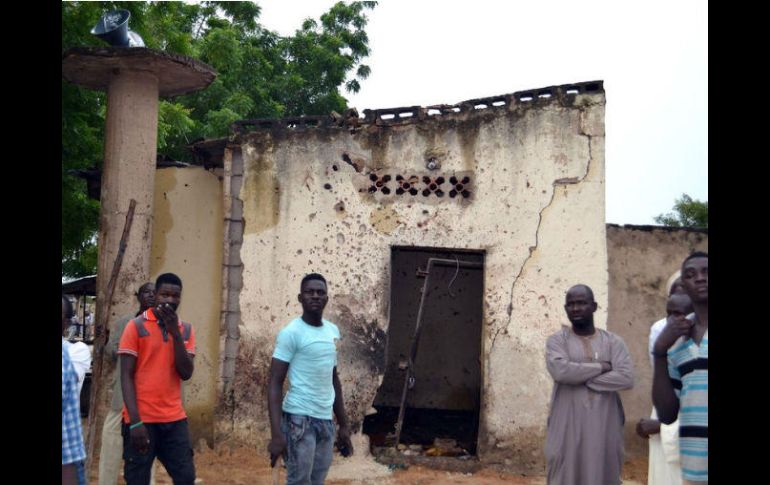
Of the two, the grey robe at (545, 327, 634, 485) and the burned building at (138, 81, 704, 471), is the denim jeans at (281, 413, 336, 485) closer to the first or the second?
the grey robe at (545, 327, 634, 485)

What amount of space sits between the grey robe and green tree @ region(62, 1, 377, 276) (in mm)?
7362

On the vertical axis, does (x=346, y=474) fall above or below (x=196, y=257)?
below

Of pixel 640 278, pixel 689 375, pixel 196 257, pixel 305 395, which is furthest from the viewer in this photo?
pixel 640 278

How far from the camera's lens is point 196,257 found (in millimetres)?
8852

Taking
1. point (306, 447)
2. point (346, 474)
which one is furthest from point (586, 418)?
point (346, 474)

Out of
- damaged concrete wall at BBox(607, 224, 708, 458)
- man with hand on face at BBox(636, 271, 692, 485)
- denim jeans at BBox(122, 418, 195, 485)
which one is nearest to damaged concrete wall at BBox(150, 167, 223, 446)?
denim jeans at BBox(122, 418, 195, 485)

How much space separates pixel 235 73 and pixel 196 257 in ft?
30.2

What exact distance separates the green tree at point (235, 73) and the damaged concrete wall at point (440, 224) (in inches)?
131

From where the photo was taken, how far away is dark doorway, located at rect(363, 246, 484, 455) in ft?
37.9

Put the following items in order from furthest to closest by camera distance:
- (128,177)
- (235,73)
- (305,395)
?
(235,73) → (128,177) → (305,395)

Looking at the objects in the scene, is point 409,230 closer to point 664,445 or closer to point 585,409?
point 585,409

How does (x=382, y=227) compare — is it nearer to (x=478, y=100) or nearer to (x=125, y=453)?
(x=478, y=100)

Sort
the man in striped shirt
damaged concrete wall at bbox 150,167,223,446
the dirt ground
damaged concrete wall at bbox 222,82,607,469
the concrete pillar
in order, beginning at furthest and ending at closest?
damaged concrete wall at bbox 150,167,223,446
damaged concrete wall at bbox 222,82,607,469
the concrete pillar
the dirt ground
the man in striped shirt
